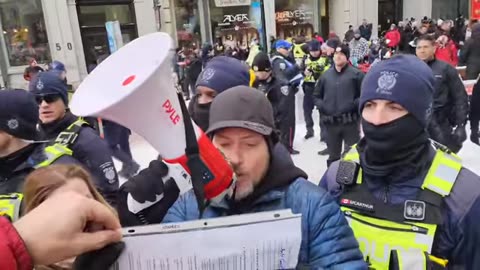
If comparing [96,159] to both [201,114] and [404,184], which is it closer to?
[201,114]

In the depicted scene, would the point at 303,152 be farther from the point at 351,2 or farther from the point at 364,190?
the point at 351,2

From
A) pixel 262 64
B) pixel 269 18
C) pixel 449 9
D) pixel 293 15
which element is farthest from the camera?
pixel 449 9

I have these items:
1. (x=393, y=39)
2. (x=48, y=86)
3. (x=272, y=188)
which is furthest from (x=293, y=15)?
(x=272, y=188)

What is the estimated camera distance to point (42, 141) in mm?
2590

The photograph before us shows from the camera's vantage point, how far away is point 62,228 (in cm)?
81

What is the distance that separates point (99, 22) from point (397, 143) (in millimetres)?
17003

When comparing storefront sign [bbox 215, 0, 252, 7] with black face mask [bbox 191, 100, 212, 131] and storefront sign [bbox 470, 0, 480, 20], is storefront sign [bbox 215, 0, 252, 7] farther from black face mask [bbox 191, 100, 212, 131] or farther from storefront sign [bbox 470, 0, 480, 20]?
black face mask [bbox 191, 100, 212, 131]

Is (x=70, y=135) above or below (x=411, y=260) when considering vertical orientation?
above

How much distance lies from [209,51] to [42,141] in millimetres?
12736

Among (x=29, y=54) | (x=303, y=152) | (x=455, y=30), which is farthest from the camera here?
(x=455, y=30)

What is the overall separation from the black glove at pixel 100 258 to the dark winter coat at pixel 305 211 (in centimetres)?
40

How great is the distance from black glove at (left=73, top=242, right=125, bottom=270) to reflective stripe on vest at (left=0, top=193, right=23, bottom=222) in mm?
1060

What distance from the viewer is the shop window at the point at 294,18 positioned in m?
20.7

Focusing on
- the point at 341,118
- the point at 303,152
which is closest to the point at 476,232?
the point at 341,118
